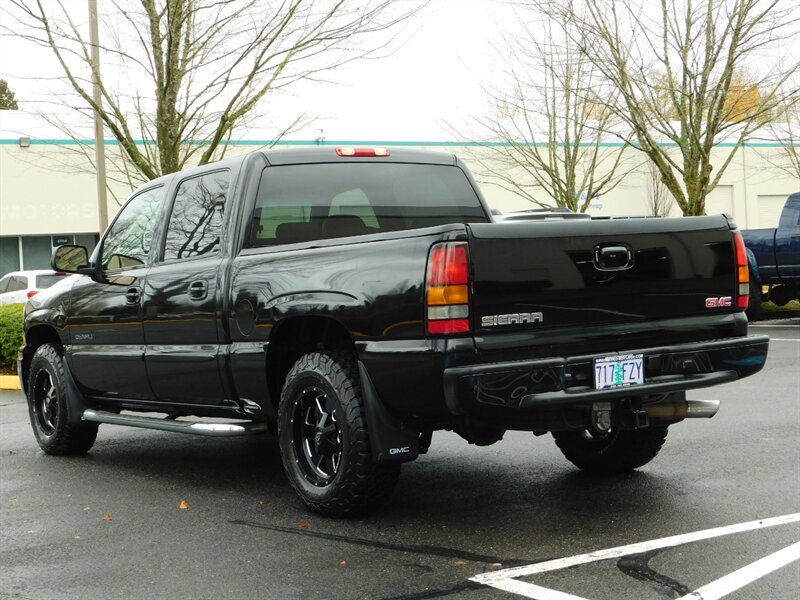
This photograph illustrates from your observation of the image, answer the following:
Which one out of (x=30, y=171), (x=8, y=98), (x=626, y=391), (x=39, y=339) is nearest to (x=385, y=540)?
(x=626, y=391)

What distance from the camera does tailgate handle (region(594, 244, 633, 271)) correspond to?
5.23m

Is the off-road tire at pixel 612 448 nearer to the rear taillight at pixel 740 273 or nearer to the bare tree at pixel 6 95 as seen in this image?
the rear taillight at pixel 740 273

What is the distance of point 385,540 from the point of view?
5230mm

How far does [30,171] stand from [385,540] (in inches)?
1330

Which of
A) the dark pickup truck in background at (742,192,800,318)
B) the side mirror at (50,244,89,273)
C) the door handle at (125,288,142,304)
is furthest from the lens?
the dark pickup truck in background at (742,192,800,318)

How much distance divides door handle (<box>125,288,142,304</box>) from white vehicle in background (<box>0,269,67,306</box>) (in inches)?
725

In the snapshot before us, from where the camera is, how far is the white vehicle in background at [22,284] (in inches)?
971

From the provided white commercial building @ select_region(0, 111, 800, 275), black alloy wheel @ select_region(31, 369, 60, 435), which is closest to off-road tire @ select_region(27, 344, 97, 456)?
black alloy wheel @ select_region(31, 369, 60, 435)

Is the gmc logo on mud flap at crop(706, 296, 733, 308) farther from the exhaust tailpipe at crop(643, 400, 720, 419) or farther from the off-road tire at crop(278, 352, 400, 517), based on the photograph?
the off-road tire at crop(278, 352, 400, 517)

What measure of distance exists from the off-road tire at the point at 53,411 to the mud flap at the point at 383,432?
336cm

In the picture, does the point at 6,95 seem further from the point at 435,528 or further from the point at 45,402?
the point at 435,528

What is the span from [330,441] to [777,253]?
45.3 feet

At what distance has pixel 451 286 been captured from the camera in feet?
16.1

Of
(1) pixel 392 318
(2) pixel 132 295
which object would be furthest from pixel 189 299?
(1) pixel 392 318
